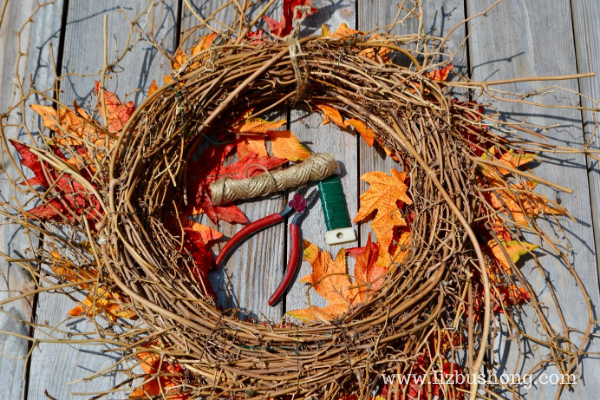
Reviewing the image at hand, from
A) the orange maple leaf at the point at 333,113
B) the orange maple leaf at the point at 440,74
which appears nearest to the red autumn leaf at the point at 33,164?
the orange maple leaf at the point at 333,113

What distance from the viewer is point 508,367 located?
1302mm

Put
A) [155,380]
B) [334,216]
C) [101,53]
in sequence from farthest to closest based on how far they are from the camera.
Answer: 1. [101,53]
2. [334,216]
3. [155,380]

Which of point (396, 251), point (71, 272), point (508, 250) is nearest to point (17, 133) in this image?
point (71, 272)

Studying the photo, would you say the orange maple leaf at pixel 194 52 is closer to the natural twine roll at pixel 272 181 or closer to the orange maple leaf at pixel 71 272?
the natural twine roll at pixel 272 181

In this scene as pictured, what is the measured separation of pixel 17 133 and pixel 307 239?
2.73 feet

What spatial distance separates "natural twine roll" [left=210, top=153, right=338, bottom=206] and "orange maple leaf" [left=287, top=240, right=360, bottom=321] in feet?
0.60

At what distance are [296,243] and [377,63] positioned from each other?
49cm

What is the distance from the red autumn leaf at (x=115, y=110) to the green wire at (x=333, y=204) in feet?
1.78

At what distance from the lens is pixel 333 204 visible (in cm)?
136

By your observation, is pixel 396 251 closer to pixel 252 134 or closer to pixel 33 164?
pixel 252 134

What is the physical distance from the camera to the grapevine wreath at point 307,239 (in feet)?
3.84

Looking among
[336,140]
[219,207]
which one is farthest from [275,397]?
[336,140]

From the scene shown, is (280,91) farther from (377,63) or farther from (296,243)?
(296,243)

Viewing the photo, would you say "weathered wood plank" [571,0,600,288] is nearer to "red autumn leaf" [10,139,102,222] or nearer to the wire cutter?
the wire cutter
